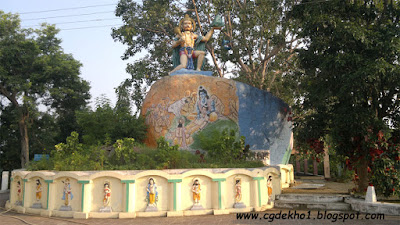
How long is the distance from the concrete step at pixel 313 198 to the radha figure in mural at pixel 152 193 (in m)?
4.35

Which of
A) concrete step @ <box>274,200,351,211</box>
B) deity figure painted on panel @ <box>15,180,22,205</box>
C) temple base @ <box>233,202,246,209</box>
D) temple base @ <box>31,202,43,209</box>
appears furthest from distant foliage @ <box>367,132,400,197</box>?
deity figure painted on panel @ <box>15,180,22,205</box>

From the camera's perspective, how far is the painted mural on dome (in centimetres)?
1561

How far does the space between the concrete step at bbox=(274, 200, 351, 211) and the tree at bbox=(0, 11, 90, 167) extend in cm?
1657

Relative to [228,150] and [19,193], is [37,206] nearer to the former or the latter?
[19,193]

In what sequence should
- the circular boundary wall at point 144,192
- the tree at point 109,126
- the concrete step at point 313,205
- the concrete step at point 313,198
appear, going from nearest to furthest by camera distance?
the circular boundary wall at point 144,192 → the concrete step at point 313,205 → the concrete step at point 313,198 → the tree at point 109,126

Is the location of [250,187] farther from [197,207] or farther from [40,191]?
[40,191]

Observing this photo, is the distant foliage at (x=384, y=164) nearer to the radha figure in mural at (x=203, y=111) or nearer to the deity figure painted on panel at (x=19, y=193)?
the radha figure in mural at (x=203, y=111)

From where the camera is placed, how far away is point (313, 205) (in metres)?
11.1

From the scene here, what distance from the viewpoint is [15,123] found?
2388 centimetres

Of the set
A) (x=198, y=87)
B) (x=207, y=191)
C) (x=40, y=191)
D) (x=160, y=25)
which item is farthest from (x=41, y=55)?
(x=207, y=191)

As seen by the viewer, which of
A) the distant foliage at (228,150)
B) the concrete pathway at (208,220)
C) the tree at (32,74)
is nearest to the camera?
the concrete pathway at (208,220)

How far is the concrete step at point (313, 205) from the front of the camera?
1080 centimetres

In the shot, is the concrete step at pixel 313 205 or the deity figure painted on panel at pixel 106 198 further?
the concrete step at pixel 313 205

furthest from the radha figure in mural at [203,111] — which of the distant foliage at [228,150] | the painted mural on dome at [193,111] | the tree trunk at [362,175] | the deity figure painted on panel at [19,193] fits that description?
the deity figure painted on panel at [19,193]
